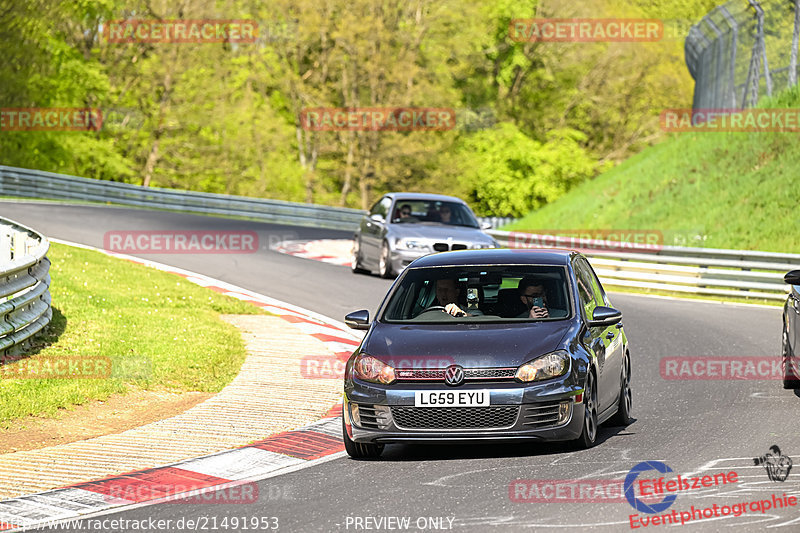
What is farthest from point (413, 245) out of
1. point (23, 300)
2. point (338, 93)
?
point (338, 93)

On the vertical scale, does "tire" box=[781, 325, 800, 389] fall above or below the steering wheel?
below

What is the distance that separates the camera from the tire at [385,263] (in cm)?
2189

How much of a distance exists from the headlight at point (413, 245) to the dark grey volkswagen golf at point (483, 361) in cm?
1160

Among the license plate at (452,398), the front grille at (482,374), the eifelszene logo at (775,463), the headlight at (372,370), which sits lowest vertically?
the eifelszene logo at (775,463)

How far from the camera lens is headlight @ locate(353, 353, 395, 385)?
844cm

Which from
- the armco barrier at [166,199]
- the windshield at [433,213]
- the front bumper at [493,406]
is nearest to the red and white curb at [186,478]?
the front bumper at [493,406]

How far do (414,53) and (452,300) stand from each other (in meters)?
49.6

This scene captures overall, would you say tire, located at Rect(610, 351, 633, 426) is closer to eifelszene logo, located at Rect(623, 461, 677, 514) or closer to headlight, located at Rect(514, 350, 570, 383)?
headlight, located at Rect(514, 350, 570, 383)

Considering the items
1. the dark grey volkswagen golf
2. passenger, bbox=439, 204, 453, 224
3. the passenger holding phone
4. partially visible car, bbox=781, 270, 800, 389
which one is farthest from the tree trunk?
the passenger holding phone

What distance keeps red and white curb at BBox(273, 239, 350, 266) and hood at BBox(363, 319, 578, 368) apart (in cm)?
1652

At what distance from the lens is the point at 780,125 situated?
99.1 feet

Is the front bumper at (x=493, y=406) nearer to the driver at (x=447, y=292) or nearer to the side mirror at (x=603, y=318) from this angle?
the side mirror at (x=603, y=318)

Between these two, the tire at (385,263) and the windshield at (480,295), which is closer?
the windshield at (480,295)

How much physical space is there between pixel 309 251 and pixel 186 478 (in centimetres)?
1959
